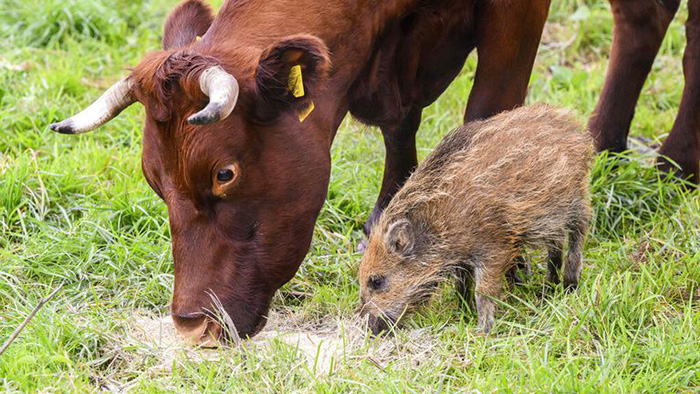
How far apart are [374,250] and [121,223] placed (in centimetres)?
178

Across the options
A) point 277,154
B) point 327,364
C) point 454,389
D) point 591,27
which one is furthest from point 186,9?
point 591,27

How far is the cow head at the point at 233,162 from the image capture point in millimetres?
4031

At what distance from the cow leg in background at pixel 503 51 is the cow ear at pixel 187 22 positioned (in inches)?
51.2

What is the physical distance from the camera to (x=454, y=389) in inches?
159

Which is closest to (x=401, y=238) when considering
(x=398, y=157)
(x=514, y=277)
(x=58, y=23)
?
(x=514, y=277)

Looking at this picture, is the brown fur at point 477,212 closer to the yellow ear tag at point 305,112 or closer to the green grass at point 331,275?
the green grass at point 331,275

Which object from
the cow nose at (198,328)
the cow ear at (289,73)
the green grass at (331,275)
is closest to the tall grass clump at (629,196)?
the green grass at (331,275)

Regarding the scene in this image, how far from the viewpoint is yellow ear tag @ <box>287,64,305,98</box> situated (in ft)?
13.3

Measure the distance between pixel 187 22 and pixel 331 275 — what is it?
1483mm

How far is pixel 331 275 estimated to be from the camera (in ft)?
17.4

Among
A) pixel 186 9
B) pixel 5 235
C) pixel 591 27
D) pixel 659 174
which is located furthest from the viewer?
pixel 591 27

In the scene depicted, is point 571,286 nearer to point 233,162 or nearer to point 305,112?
point 305,112

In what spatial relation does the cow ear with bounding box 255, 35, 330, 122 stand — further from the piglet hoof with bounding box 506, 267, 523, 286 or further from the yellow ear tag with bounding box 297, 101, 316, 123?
the piglet hoof with bounding box 506, 267, 523, 286

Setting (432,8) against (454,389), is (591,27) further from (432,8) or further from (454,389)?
(454,389)
